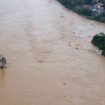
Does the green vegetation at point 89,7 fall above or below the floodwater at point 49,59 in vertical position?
above

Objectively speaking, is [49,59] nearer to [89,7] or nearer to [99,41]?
[99,41]

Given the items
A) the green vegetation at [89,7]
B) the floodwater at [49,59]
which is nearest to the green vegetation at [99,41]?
the floodwater at [49,59]

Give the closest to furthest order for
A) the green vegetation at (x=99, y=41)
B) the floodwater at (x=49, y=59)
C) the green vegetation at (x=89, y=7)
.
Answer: the floodwater at (x=49, y=59) → the green vegetation at (x=99, y=41) → the green vegetation at (x=89, y=7)

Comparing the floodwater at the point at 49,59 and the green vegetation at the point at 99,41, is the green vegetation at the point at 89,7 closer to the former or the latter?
the floodwater at the point at 49,59

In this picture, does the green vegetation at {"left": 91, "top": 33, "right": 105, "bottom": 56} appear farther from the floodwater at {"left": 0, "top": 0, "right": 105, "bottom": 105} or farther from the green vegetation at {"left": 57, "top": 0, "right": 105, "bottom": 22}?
the green vegetation at {"left": 57, "top": 0, "right": 105, "bottom": 22}

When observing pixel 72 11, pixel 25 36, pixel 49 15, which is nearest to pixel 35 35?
pixel 25 36

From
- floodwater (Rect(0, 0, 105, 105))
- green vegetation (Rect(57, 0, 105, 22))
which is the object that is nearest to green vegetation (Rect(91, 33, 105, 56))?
floodwater (Rect(0, 0, 105, 105))

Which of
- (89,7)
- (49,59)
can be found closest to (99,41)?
(49,59)
